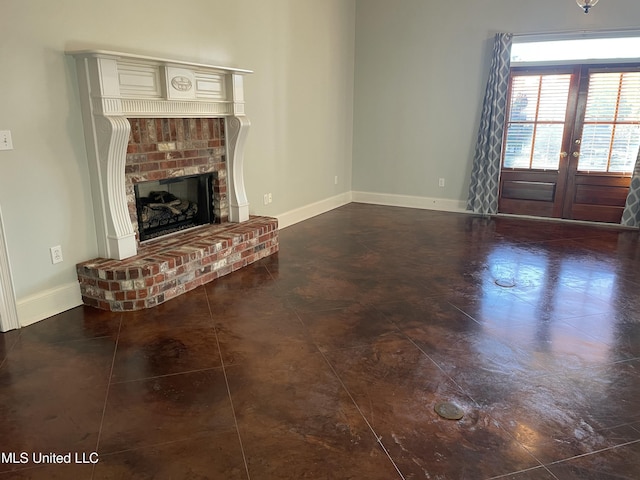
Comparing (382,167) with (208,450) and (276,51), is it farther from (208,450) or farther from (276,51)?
(208,450)

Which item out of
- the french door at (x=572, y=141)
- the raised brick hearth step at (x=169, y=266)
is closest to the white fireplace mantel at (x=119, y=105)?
the raised brick hearth step at (x=169, y=266)

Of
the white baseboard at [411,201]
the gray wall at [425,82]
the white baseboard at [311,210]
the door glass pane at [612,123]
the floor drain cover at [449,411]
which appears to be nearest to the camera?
the floor drain cover at [449,411]

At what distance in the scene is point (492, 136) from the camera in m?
6.16

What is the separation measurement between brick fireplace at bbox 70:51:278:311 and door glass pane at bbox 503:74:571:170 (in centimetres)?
369

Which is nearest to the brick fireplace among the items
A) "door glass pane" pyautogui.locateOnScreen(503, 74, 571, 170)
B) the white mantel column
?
the white mantel column

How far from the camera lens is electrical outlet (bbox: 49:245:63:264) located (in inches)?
126

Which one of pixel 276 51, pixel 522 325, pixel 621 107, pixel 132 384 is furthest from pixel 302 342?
pixel 621 107

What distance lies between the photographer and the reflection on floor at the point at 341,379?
190cm

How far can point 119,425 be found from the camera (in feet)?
6.86

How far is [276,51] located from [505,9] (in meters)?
3.04

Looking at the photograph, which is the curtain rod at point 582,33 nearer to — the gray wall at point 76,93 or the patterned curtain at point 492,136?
the patterned curtain at point 492,136

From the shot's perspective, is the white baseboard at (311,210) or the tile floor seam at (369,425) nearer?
the tile floor seam at (369,425)

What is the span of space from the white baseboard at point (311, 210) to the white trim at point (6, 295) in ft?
10.1

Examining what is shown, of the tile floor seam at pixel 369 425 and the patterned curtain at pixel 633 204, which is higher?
the patterned curtain at pixel 633 204
